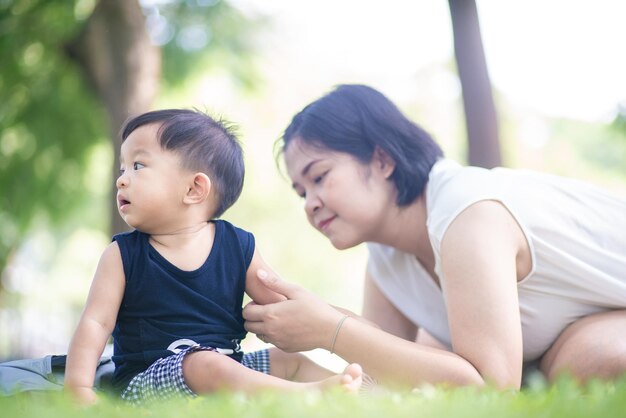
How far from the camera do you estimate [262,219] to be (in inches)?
762

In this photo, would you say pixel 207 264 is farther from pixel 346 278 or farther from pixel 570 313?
pixel 346 278

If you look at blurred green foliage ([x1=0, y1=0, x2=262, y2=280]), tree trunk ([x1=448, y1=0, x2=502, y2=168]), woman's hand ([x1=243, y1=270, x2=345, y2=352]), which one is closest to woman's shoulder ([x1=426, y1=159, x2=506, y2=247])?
woman's hand ([x1=243, y1=270, x2=345, y2=352])

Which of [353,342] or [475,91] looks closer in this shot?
[353,342]

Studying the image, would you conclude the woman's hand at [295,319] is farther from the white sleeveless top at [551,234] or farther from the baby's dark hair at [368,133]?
the baby's dark hair at [368,133]

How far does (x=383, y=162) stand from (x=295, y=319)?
0.98 m

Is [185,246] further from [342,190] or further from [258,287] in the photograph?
[342,190]

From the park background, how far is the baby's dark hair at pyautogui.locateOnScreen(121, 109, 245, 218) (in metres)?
0.24

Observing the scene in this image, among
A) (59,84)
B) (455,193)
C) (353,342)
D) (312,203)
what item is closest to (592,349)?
(455,193)

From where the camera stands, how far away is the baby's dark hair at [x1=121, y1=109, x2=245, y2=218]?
8.90 feet

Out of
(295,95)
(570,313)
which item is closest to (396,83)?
(295,95)

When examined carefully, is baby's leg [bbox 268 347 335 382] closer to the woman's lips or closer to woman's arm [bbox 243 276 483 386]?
woman's arm [bbox 243 276 483 386]

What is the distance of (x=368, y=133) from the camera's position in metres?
3.35

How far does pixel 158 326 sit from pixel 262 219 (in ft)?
55.0

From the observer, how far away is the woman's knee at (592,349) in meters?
2.87
